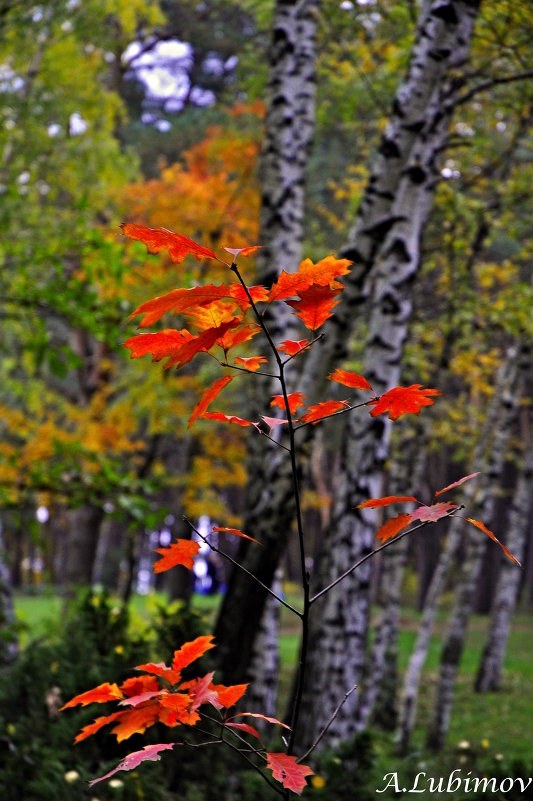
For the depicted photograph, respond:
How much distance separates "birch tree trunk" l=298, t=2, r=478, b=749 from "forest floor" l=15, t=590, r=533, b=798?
499 millimetres

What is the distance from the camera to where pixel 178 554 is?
64.3 inches

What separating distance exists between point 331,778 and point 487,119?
823 centimetres

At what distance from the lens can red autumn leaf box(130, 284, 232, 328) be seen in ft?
4.45

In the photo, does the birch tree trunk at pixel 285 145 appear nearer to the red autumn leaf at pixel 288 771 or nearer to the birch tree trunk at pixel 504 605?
the red autumn leaf at pixel 288 771

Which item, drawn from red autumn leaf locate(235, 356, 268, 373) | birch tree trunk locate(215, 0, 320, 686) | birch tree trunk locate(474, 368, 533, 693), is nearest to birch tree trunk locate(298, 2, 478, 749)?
birch tree trunk locate(215, 0, 320, 686)

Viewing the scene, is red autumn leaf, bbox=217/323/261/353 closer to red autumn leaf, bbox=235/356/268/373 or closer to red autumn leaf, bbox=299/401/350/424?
red autumn leaf, bbox=235/356/268/373

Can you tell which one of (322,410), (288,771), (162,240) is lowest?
(288,771)

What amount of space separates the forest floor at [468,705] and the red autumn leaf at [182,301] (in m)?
2.46

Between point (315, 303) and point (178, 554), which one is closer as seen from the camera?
point (315, 303)

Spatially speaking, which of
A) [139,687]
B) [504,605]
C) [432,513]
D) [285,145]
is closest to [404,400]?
[432,513]

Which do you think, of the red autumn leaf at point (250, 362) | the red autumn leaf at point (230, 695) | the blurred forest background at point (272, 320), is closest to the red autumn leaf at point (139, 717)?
the red autumn leaf at point (230, 695)

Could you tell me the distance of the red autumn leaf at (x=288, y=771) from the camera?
4.53 feet

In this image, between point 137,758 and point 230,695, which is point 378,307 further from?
point 137,758

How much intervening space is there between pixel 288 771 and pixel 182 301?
2.85ft
